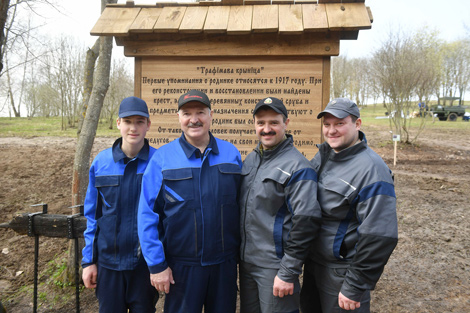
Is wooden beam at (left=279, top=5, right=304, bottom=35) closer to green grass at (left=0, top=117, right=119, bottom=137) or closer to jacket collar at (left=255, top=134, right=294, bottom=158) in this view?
jacket collar at (left=255, top=134, right=294, bottom=158)

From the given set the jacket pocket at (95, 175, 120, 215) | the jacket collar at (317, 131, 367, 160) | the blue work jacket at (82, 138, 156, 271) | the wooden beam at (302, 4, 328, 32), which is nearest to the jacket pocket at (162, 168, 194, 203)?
the blue work jacket at (82, 138, 156, 271)

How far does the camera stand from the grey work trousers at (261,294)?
7.31ft

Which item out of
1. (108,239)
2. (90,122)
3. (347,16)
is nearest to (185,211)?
A: (108,239)

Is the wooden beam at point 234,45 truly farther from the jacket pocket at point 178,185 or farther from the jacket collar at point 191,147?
the jacket pocket at point 178,185

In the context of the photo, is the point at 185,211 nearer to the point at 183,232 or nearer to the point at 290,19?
the point at 183,232

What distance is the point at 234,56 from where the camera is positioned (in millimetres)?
3316

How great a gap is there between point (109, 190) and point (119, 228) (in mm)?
302

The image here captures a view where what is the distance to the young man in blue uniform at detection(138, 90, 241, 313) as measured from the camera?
7.32ft

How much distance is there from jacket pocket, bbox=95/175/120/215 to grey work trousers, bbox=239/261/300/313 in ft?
3.55

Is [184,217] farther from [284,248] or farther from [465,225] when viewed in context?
[465,225]

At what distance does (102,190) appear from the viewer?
2.49m

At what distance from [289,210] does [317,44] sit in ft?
5.98

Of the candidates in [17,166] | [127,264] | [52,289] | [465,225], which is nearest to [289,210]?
[127,264]

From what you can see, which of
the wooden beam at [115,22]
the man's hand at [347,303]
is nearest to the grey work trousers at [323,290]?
the man's hand at [347,303]
